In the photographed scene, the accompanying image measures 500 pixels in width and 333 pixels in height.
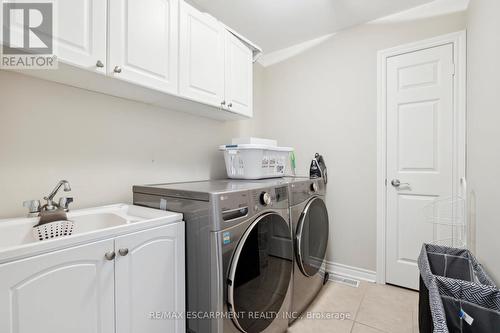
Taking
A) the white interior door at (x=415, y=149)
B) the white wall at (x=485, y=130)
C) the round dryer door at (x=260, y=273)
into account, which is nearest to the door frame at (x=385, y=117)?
the white interior door at (x=415, y=149)

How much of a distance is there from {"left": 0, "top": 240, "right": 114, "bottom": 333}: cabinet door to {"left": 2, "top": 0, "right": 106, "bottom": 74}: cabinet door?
79 centimetres

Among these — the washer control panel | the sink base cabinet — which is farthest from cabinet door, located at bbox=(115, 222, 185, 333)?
the washer control panel

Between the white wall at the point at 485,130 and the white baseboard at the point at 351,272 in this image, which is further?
the white baseboard at the point at 351,272

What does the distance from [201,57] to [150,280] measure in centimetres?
137

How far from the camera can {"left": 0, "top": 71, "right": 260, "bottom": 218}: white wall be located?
3.73 feet

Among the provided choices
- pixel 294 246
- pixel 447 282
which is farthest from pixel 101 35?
pixel 447 282

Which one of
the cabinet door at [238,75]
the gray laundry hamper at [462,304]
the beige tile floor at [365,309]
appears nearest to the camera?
the gray laundry hamper at [462,304]

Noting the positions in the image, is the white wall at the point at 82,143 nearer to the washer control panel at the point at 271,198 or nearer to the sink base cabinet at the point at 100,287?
the sink base cabinet at the point at 100,287

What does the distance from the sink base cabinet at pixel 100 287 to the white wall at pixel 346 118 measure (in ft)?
5.96

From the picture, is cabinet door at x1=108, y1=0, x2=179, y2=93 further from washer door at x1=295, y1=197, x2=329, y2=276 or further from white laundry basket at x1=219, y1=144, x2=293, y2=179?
washer door at x1=295, y1=197, x2=329, y2=276

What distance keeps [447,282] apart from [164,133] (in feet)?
6.08

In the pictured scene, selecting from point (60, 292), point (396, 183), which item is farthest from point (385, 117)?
point (60, 292)

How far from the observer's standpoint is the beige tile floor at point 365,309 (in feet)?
5.49

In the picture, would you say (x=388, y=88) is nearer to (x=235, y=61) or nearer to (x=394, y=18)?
(x=394, y=18)
